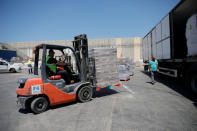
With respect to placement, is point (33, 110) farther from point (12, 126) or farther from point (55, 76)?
point (55, 76)

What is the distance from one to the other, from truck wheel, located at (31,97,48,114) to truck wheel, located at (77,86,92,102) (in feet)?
4.02

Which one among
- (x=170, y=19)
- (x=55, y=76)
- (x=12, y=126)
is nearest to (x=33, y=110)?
(x=12, y=126)

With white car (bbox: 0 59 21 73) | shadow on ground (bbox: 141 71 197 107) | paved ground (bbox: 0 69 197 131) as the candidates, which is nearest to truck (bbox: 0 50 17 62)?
white car (bbox: 0 59 21 73)

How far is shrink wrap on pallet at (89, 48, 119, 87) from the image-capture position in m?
5.32

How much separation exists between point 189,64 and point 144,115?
392 centimetres

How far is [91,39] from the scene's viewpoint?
3450 centimetres

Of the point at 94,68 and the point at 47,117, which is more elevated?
the point at 94,68

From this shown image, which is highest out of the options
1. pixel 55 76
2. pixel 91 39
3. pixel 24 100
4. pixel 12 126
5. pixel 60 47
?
pixel 91 39

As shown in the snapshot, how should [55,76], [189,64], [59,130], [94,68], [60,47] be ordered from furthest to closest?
[189,64], [94,68], [60,47], [55,76], [59,130]

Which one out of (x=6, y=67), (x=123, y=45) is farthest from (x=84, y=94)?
(x=123, y=45)

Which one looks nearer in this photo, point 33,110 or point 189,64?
point 33,110

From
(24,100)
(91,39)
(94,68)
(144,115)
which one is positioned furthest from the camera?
(91,39)

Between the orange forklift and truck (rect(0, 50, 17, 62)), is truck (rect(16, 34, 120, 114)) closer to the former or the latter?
the orange forklift

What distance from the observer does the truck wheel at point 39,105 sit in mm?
4109
